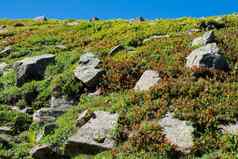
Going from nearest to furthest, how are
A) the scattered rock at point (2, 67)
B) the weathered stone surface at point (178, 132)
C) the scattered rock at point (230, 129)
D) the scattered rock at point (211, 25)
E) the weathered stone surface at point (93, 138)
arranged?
the weathered stone surface at point (178, 132) → the scattered rock at point (230, 129) → the weathered stone surface at point (93, 138) → the scattered rock at point (2, 67) → the scattered rock at point (211, 25)

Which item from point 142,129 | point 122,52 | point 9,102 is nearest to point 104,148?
point 142,129

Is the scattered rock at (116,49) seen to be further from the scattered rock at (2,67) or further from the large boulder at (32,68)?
the scattered rock at (2,67)

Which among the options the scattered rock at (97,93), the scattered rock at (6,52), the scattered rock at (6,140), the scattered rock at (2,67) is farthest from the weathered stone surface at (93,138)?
the scattered rock at (6,52)

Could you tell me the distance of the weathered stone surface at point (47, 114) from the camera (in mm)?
25647

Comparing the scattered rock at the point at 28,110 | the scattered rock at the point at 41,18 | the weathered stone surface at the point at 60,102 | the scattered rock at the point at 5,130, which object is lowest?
the scattered rock at the point at 5,130

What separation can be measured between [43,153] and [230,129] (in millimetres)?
7424

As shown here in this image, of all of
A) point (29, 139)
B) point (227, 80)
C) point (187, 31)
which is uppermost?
point (187, 31)

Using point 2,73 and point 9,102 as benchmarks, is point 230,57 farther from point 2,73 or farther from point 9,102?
point 2,73

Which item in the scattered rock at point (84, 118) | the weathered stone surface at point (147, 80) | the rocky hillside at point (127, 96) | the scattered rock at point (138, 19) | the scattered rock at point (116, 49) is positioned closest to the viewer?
the rocky hillside at point (127, 96)

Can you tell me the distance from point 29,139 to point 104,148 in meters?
4.63

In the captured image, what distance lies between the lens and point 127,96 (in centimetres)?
2481

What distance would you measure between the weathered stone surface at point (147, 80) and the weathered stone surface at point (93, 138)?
9.79 feet

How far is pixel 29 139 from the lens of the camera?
79.8 feet

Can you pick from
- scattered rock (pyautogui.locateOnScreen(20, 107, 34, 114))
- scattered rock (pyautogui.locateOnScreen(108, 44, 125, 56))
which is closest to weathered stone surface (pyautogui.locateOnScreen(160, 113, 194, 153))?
scattered rock (pyautogui.locateOnScreen(20, 107, 34, 114))
